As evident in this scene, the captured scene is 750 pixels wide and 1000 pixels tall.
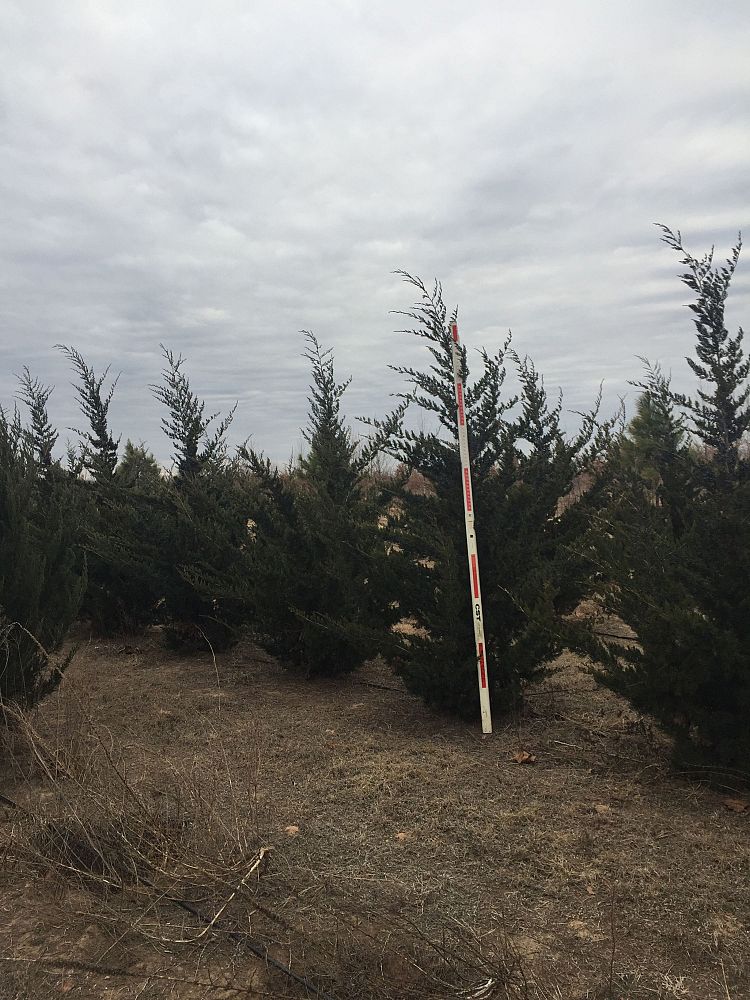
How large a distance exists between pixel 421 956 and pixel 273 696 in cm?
464

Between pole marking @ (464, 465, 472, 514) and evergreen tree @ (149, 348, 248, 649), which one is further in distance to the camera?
evergreen tree @ (149, 348, 248, 649)

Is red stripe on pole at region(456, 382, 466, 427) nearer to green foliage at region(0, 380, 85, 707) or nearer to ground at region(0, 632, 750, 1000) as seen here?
ground at region(0, 632, 750, 1000)

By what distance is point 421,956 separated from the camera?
118 inches

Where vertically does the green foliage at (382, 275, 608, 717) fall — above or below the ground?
above

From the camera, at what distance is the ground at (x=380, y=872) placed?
2938 millimetres

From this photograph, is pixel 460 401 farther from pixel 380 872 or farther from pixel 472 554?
pixel 380 872

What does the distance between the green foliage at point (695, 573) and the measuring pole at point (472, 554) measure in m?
1.02

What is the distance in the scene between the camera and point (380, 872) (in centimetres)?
373

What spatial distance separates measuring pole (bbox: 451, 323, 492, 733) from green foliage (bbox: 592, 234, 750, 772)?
1.02 meters

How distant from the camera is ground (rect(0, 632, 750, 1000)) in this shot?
2938 mm

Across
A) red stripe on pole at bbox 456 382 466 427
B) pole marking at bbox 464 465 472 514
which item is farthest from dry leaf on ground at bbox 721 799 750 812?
red stripe on pole at bbox 456 382 466 427

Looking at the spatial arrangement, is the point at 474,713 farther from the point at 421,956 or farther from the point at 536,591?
the point at 421,956

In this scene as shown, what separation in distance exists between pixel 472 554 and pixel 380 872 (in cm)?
262

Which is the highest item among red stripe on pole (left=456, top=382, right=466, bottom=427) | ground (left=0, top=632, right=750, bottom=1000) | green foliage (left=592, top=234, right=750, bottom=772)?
red stripe on pole (left=456, top=382, right=466, bottom=427)
